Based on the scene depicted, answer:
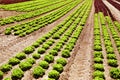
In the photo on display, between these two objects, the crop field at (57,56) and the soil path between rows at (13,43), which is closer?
the crop field at (57,56)

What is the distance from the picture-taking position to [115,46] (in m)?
25.3

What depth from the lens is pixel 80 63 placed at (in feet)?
64.2

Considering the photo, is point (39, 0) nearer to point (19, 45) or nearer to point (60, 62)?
point (19, 45)

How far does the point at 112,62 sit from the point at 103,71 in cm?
175

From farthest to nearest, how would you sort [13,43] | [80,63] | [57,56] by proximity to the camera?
1. [13,43]
2. [57,56]
3. [80,63]

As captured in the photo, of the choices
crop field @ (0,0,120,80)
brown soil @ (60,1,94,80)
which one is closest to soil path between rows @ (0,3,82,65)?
crop field @ (0,0,120,80)

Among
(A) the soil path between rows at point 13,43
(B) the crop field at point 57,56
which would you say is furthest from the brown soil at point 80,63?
(A) the soil path between rows at point 13,43

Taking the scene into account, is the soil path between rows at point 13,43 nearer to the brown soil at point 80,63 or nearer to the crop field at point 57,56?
the crop field at point 57,56

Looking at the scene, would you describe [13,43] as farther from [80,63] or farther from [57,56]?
[80,63]

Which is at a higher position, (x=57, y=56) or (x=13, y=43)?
(x=13, y=43)

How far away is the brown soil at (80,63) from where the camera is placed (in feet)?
56.0

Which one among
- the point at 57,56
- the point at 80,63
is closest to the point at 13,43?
the point at 57,56

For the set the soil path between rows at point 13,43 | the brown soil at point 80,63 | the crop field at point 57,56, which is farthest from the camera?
the soil path between rows at point 13,43

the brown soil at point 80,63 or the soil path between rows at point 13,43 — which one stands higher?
the soil path between rows at point 13,43
